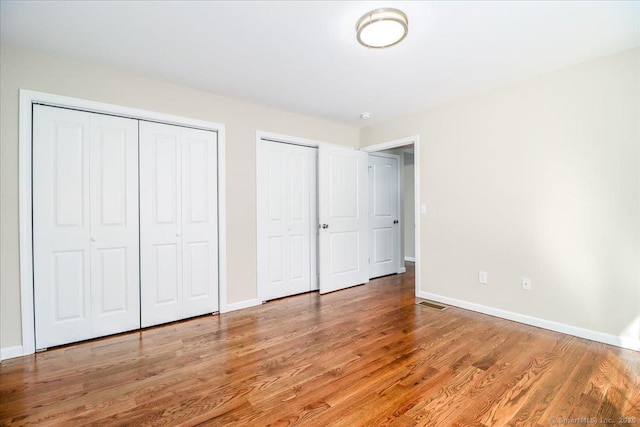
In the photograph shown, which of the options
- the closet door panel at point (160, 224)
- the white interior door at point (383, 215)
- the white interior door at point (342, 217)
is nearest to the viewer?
the closet door panel at point (160, 224)

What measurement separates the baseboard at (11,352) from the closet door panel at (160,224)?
0.87 metres

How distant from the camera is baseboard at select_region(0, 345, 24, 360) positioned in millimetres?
2338

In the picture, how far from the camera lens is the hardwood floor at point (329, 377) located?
1698 millimetres

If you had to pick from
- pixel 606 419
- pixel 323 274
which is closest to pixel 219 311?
pixel 323 274

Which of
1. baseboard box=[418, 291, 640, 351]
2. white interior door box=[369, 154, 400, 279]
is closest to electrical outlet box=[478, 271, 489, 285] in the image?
baseboard box=[418, 291, 640, 351]

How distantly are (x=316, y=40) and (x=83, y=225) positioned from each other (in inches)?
100

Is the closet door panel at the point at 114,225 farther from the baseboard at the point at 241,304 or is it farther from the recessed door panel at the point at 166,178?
the baseboard at the point at 241,304

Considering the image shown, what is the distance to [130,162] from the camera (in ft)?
9.57

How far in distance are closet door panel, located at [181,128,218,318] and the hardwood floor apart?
0.36 m

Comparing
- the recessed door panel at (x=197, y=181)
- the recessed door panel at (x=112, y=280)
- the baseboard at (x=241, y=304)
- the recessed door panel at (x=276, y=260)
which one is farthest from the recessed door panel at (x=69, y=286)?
the recessed door panel at (x=276, y=260)

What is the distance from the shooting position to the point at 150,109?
297cm

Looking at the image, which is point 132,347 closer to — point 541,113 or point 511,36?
point 511,36

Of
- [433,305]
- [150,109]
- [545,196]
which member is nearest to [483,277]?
[433,305]

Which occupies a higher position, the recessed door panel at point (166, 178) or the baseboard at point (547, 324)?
the recessed door panel at point (166, 178)
